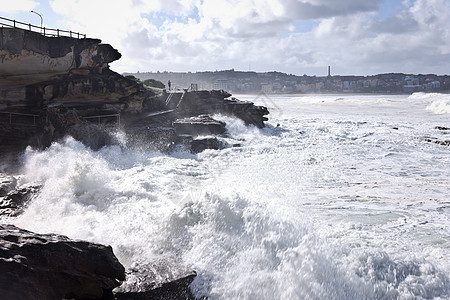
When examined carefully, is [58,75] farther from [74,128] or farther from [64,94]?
[74,128]

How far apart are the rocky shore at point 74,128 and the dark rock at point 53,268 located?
11 mm

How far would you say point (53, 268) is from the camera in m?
5.19

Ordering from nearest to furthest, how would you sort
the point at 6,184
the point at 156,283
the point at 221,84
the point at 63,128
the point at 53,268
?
the point at 53,268
the point at 156,283
the point at 6,184
the point at 63,128
the point at 221,84

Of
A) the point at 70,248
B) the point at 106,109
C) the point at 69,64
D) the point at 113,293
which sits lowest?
the point at 113,293

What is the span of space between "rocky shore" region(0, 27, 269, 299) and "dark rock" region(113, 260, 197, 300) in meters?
0.01

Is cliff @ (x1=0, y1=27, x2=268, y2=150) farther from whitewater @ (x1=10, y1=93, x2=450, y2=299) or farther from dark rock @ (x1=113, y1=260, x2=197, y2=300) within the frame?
dark rock @ (x1=113, y1=260, x2=197, y2=300)

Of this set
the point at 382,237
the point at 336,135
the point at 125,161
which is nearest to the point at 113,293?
the point at 382,237

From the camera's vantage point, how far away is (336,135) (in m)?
25.3

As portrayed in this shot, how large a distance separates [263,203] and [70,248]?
3.89m

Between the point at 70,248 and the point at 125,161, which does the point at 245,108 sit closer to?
the point at 125,161

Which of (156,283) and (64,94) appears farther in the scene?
Result: (64,94)

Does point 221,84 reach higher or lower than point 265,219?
higher

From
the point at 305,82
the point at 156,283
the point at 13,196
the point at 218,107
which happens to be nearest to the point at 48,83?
the point at 13,196

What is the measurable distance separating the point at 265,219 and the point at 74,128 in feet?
39.2
